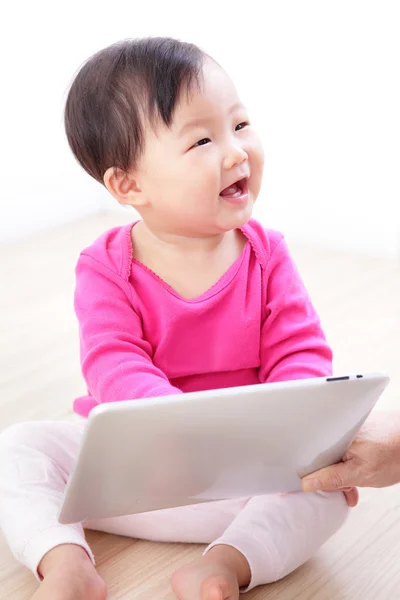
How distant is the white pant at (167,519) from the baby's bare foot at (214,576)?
1cm

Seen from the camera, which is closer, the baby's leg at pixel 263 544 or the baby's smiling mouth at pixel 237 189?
the baby's leg at pixel 263 544

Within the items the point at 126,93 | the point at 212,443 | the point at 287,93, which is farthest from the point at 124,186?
the point at 287,93

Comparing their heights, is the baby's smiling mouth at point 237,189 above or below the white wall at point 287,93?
above

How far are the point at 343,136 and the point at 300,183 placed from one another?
18 centimetres

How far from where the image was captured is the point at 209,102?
3.74ft

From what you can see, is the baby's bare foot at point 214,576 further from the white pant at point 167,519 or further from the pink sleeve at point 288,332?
the pink sleeve at point 288,332

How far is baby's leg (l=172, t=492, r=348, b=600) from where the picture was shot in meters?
1.06

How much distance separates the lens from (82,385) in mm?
1695

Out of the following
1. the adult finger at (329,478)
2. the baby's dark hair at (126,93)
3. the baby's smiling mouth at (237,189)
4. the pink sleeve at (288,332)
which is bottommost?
the adult finger at (329,478)

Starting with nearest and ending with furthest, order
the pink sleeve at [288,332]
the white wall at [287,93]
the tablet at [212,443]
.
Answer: the tablet at [212,443]
the pink sleeve at [288,332]
the white wall at [287,93]

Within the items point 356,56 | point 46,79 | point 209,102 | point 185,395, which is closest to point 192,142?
point 209,102

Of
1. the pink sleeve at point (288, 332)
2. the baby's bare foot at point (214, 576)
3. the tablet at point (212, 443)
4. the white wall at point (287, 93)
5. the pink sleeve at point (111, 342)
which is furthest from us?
the white wall at point (287, 93)

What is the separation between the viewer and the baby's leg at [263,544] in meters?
1.06

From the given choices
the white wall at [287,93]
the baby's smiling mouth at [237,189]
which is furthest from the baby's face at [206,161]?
the white wall at [287,93]
